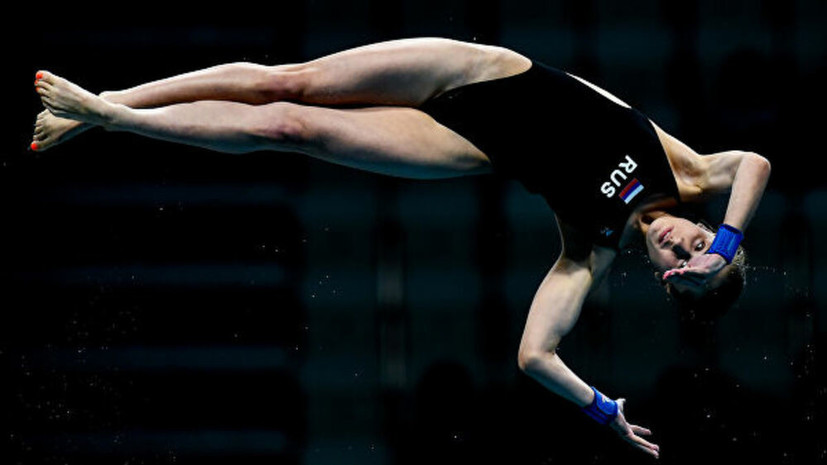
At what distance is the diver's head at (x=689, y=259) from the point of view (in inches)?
123

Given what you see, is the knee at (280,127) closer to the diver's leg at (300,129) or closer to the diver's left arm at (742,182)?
the diver's leg at (300,129)

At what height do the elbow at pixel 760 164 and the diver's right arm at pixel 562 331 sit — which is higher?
the elbow at pixel 760 164

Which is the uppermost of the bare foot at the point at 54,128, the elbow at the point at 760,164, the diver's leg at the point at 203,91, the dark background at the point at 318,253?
the diver's leg at the point at 203,91

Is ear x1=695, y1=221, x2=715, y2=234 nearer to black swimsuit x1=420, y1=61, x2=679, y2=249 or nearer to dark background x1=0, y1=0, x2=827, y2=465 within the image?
black swimsuit x1=420, y1=61, x2=679, y2=249

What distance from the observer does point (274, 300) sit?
489cm

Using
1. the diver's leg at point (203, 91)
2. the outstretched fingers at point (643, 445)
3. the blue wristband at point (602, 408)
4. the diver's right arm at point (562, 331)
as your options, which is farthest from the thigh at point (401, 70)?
the outstretched fingers at point (643, 445)

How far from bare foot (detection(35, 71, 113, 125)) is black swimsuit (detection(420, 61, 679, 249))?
0.92m

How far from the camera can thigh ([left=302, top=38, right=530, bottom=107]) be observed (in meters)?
3.16

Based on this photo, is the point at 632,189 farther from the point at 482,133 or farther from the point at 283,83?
the point at 283,83

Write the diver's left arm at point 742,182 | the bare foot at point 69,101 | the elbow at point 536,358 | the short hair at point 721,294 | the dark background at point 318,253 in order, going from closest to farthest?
the bare foot at point 69,101 → the diver's left arm at point 742,182 → the short hair at point 721,294 → the elbow at point 536,358 → the dark background at point 318,253

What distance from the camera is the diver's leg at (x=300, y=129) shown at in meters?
3.01

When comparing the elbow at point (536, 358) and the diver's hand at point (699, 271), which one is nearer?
the diver's hand at point (699, 271)

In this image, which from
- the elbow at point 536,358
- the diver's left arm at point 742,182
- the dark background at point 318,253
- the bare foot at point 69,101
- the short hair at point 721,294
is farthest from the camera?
the dark background at point 318,253

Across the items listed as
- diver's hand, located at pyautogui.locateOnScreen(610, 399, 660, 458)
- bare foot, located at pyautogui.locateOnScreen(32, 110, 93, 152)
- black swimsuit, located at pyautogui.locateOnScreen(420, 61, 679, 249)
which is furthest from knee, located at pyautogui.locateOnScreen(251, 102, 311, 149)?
diver's hand, located at pyautogui.locateOnScreen(610, 399, 660, 458)
